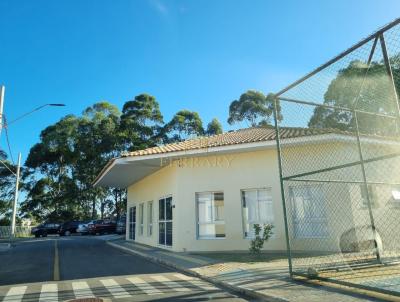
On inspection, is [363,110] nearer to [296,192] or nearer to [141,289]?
[296,192]

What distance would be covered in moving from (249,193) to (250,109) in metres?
25.2

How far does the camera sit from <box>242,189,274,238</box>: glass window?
1319 centimetres

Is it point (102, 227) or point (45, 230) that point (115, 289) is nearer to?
point (102, 227)

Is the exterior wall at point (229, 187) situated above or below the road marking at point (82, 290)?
above

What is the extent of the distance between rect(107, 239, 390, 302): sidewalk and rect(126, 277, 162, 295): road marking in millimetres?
1450

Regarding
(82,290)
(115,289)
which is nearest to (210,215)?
(115,289)

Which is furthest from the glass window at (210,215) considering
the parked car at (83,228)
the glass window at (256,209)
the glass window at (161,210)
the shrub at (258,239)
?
the parked car at (83,228)

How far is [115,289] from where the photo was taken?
23.2 feet

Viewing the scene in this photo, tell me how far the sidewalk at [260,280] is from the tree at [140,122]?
27.0 meters

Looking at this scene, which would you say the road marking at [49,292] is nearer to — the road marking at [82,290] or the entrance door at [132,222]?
the road marking at [82,290]

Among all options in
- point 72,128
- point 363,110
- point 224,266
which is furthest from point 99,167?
point 363,110

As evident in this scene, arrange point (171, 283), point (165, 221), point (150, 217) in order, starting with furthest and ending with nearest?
point (150, 217)
point (165, 221)
point (171, 283)

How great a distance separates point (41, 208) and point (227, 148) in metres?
38.7

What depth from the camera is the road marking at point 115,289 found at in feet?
21.5
